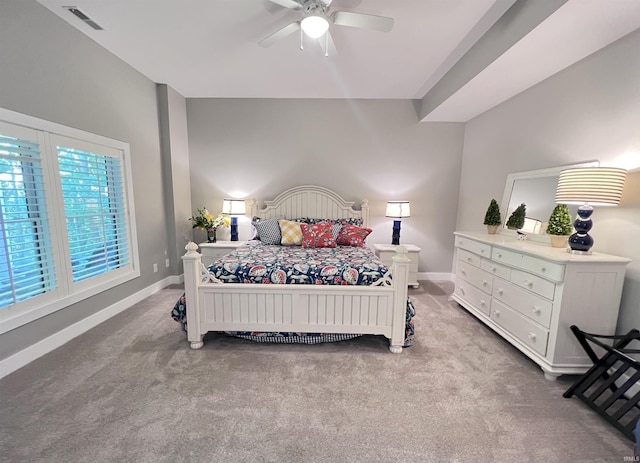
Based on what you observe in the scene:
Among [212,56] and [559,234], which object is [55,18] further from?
[559,234]

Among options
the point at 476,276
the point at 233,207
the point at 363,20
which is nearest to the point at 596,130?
the point at 476,276

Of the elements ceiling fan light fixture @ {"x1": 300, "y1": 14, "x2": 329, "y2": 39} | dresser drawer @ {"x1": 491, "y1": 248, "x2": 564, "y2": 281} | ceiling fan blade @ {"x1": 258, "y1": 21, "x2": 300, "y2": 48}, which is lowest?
dresser drawer @ {"x1": 491, "y1": 248, "x2": 564, "y2": 281}

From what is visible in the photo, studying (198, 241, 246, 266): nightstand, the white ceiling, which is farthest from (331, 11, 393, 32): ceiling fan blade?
(198, 241, 246, 266): nightstand

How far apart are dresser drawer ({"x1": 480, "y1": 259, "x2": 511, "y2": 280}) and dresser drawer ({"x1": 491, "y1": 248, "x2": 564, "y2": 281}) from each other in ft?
0.20

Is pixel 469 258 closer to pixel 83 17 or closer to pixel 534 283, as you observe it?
pixel 534 283

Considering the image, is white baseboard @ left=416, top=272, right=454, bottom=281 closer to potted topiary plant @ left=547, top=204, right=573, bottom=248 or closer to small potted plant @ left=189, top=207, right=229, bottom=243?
potted topiary plant @ left=547, top=204, right=573, bottom=248

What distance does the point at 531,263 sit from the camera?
82.1 inches

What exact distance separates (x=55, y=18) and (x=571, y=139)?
4.73 metres

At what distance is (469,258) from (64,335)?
416 centimetres

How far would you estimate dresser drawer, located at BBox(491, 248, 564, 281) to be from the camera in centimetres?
186

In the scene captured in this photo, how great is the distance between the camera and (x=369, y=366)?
210 cm

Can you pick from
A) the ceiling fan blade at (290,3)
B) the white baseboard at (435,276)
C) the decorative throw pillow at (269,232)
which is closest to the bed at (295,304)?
the decorative throw pillow at (269,232)

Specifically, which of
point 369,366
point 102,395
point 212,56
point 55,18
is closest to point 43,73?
point 55,18

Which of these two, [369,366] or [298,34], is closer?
[369,366]
